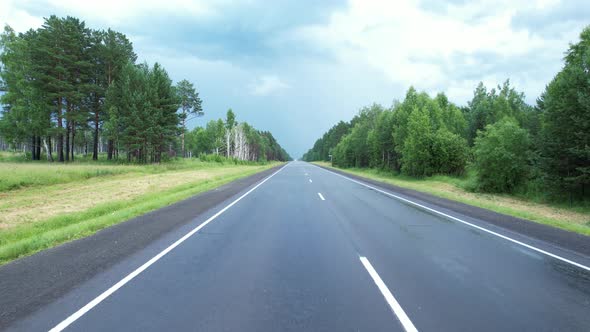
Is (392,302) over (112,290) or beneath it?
over

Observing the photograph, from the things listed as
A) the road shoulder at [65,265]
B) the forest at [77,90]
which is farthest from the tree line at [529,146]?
the forest at [77,90]

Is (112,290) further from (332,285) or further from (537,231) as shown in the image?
(537,231)

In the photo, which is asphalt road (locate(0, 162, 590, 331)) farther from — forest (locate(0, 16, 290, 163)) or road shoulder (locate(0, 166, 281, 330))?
forest (locate(0, 16, 290, 163))

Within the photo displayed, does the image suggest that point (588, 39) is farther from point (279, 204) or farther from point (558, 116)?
point (279, 204)

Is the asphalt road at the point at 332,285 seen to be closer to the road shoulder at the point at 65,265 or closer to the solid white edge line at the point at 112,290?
the solid white edge line at the point at 112,290

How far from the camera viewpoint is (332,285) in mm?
4344

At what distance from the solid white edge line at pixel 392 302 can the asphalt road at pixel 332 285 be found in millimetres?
14

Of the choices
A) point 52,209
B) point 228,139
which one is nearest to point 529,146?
point 52,209

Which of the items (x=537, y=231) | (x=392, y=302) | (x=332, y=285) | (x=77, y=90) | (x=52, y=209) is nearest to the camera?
(x=392, y=302)

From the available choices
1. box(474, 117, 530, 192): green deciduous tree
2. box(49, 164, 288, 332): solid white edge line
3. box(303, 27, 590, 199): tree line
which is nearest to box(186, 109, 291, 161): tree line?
box(303, 27, 590, 199): tree line

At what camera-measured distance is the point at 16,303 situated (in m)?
3.76

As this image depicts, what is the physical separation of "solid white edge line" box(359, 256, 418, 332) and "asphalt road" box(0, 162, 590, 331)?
0.01 meters

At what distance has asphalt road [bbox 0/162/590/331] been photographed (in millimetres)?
3361

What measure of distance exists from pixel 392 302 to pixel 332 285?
876 millimetres
